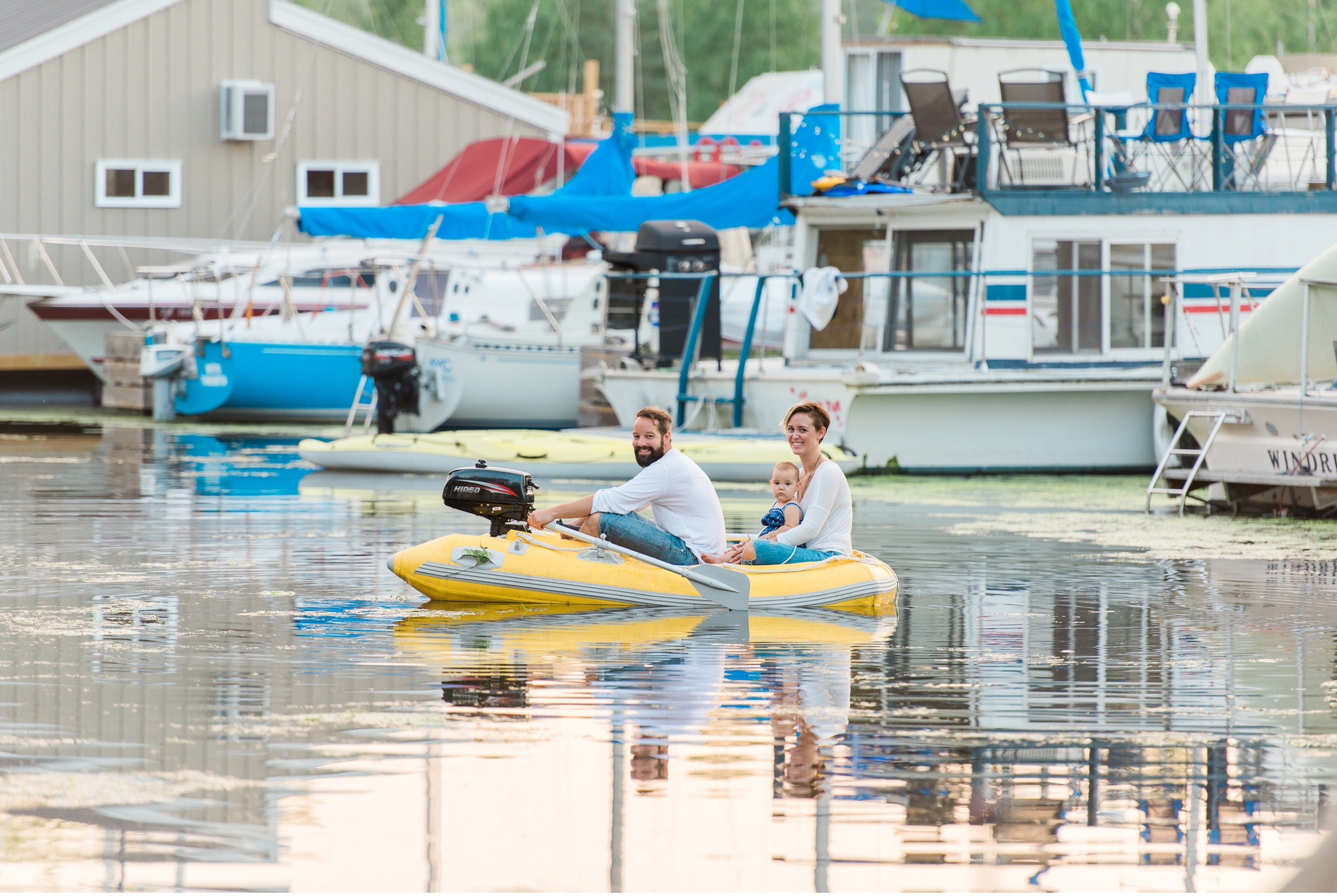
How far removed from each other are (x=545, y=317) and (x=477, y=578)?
1643 centimetres

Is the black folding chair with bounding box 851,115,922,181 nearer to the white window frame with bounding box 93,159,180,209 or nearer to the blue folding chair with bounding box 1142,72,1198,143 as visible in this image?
the blue folding chair with bounding box 1142,72,1198,143

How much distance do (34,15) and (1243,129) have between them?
67.7 feet

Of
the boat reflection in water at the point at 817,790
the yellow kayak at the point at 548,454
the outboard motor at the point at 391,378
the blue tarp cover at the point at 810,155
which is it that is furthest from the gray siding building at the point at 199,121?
the boat reflection in water at the point at 817,790

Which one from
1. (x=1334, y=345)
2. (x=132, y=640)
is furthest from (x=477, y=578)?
(x=1334, y=345)

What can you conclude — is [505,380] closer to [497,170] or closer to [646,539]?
[497,170]

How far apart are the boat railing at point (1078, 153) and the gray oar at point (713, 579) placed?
32.6 feet

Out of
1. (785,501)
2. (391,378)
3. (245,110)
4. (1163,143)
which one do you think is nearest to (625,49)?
(245,110)

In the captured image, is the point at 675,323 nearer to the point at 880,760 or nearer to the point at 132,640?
the point at 132,640

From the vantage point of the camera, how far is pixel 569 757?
688cm

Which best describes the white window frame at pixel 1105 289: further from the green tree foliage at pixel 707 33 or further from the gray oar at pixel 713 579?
the green tree foliage at pixel 707 33

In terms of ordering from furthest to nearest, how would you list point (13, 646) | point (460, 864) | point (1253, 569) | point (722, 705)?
point (1253, 569), point (13, 646), point (722, 705), point (460, 864)

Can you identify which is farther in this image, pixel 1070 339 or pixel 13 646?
pixel 1070 339

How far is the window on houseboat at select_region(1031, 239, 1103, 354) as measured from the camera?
20141 mm

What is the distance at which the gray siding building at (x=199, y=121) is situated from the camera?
29.4 metres
